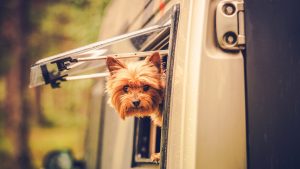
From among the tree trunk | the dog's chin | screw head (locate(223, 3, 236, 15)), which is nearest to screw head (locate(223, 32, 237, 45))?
screw head (locate(223, 3, 236, 15))

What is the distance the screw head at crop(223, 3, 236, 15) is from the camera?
6.02ft

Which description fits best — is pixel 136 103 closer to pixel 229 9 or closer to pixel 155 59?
pixel 155 59

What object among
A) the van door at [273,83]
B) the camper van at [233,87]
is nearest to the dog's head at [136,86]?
the camper van at [233,87]

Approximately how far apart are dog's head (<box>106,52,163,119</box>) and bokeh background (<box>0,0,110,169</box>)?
6.97 metres

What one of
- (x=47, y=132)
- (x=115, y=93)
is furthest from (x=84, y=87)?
(x=115, y=93)

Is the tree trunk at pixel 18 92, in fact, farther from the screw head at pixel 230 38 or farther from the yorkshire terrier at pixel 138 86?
the screw head at pixel 230 38

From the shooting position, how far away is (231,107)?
5.78 feet

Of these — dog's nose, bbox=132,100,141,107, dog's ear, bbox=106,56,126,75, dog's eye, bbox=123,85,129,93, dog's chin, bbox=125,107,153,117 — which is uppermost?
dog's ear, bbox=106,56,126,75

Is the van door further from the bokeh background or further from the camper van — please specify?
the bokeh background

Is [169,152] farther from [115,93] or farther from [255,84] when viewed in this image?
[115,93]

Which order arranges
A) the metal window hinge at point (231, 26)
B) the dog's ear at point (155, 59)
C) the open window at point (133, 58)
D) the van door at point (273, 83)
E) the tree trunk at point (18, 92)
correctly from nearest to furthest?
the van door at point (273, 83) → the metal window hinge at point (231, 26) → the dog's ear at point (155, 59) → the open window at point (133, 58) → the tree trunk at point (18, 92)

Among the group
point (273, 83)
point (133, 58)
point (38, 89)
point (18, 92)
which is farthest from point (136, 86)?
point (38, 89)

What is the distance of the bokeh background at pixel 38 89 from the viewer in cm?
978

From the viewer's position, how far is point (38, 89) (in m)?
10.5
